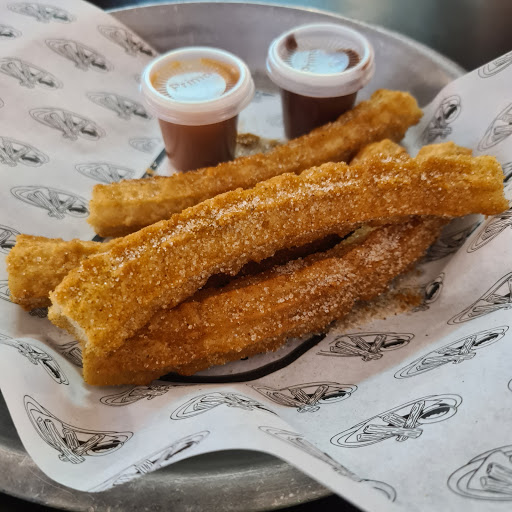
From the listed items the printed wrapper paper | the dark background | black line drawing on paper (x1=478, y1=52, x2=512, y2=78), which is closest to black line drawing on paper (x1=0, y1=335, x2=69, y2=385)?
the printed wrapper paper

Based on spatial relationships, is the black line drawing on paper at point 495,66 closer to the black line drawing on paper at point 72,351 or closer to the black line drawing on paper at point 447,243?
the black line drawing on paper at point 447,243

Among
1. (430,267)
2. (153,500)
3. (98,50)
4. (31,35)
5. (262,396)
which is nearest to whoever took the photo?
(153,500)

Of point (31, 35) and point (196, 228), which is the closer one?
point (196, 228)

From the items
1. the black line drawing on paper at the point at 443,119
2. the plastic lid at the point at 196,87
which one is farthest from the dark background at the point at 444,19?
the plastic lid at the point at 196,87

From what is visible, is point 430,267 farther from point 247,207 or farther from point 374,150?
point 247,207

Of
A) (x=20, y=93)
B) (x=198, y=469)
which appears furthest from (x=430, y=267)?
(x=20, y=93)

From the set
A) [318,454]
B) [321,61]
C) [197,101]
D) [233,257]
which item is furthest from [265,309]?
[321,61]
